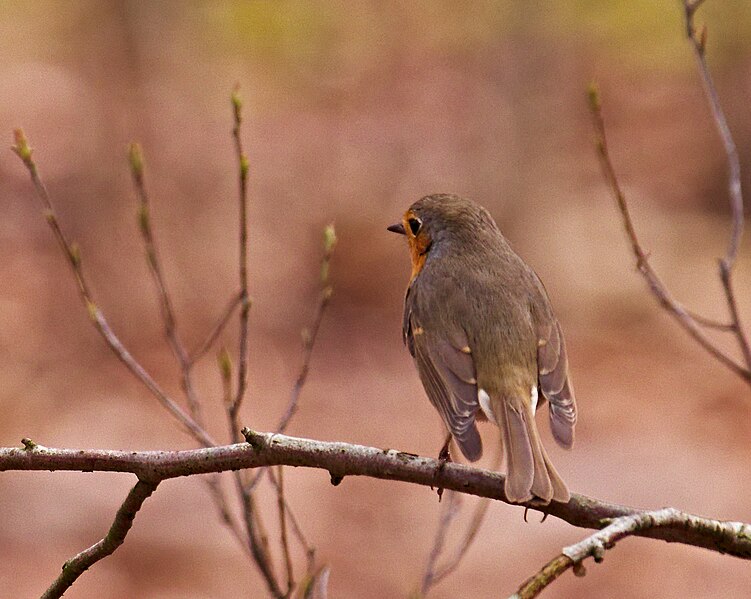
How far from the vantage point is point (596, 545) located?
228cm

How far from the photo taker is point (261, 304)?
11367 millimetres

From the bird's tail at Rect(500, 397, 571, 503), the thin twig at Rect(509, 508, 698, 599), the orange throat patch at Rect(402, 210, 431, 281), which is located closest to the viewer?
the thin twig at Rect(509, 508, 698, 599)

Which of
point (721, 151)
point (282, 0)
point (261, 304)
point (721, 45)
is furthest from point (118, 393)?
point (721, 45)

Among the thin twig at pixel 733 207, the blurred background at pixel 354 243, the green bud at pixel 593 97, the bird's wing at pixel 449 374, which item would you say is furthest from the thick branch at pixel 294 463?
the blurred background at pixel 354 243

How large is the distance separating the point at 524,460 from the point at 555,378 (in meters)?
0.79

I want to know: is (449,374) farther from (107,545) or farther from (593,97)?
(107,545)

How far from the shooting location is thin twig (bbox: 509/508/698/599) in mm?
2055

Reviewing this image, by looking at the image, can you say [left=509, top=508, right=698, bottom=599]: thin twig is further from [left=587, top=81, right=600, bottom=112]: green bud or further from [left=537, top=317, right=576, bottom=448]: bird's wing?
[left=587, top=81, right=600, bottom=112]: green bud

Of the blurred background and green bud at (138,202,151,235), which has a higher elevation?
the blurred background

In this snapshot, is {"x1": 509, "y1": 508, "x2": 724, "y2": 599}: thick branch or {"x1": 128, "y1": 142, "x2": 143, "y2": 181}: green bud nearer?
{"x1": 509, "y1": 508, "x2": 724, "y2": 599}: thick branch

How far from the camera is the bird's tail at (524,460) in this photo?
10.3ft

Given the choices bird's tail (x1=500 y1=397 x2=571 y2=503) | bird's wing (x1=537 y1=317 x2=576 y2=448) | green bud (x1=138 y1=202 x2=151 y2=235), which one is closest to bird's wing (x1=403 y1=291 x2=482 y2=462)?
bird's tail (x1=500 y1=397 x2=571 y2=503)

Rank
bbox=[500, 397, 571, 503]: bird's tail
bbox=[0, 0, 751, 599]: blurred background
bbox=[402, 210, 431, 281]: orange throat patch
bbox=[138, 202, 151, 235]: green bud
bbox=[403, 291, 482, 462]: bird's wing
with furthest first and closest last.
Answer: bbox=[0, 0, 751, 599]: blurred background < bbox=[402, 210, 431, 281]: orange throat patch < bbox=[138, 202, 151, 235]: green bud < bbox=[403, 291, 482, 462]: bird's wing < bbox=[500, 397, 571, 503]: bird's tail

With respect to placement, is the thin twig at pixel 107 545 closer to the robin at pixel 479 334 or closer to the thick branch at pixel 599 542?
the thick branch at pixel 599 542
